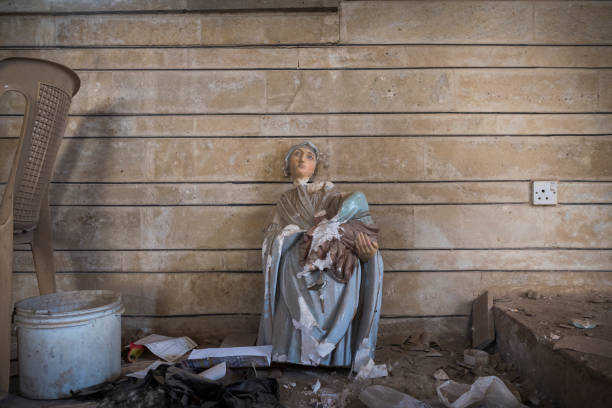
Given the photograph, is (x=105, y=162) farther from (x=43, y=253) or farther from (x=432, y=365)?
(x=432, y=365)

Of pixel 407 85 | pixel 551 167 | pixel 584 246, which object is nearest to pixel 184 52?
pixel 407 85

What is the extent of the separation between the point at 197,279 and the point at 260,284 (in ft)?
1.53

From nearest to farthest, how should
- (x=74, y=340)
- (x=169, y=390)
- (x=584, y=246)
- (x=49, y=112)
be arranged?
(x=169, y=390) → (x=74, y=340) → (x=49, y=112) → (x=584, y=246)

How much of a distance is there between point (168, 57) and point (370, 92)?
1527mm

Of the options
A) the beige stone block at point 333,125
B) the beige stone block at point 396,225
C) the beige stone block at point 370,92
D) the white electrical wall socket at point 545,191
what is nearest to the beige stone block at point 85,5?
the beige stone block at point 333,125

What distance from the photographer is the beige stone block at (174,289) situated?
2783 millimetres

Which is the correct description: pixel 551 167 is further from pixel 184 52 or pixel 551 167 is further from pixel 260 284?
pixel 184 52

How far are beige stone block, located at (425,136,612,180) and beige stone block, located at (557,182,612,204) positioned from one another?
0.05 m

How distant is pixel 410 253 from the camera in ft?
9.07

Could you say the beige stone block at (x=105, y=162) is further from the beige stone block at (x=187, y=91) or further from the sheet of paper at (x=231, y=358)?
the sheet of paper at (x=231, y=358)

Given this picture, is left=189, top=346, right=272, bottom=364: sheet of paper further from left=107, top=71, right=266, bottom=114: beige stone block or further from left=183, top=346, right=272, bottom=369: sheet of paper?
left=107, top=71, right=266, bottom=114: beige stone block

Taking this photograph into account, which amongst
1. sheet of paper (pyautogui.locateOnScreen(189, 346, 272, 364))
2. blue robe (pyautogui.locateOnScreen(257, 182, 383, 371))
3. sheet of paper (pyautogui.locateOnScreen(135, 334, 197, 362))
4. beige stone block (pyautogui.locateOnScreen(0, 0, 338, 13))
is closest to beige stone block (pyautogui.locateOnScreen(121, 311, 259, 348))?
sheet of paper (pyautogui.locateOnScreen(135, 334, 197, 362))

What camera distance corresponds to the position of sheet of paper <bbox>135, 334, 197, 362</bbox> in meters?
2.38

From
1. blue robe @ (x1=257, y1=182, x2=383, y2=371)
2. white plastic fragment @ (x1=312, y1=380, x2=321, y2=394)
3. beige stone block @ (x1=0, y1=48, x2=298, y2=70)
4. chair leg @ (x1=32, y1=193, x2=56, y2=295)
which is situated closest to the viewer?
white plastic fragment @ (x1=312, y1=380, x2=321, y2=394)
